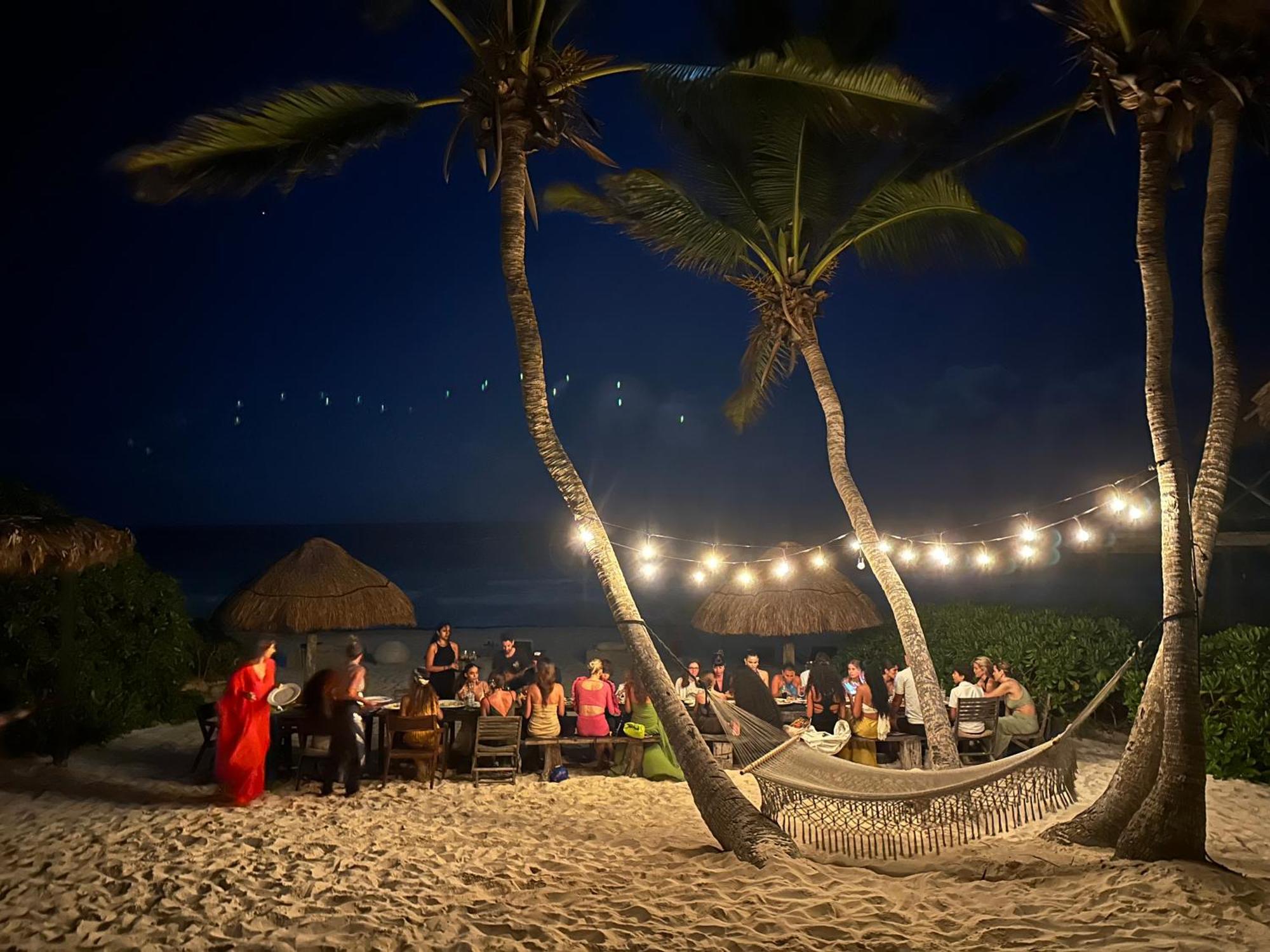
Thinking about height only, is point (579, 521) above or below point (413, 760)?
above

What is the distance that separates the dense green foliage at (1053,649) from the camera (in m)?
9.24

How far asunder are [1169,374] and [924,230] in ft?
12.6

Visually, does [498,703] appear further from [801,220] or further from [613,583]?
[801,220]

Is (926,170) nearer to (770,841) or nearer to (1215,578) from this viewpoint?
(770,841)

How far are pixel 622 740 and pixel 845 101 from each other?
594 centimetres

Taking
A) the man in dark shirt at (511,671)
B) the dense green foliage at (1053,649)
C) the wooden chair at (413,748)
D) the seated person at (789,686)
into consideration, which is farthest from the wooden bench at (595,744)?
the dense green foliage at (1053,649)

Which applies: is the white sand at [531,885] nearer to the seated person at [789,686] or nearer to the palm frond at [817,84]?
the seated person at [789,686]

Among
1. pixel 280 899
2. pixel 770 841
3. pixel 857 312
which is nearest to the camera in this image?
pixel 280 899

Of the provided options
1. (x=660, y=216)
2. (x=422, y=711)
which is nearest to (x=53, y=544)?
(x=422, y=711)

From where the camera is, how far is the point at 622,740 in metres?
8.22

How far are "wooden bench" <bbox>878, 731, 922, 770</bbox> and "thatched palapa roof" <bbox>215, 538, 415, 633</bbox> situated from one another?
6.21 m

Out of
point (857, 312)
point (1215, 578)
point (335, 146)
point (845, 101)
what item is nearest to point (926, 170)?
point (845, 101)

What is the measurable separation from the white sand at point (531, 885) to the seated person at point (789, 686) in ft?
9.18

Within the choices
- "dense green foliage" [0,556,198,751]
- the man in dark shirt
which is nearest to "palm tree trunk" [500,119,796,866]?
the man in dark shirt
